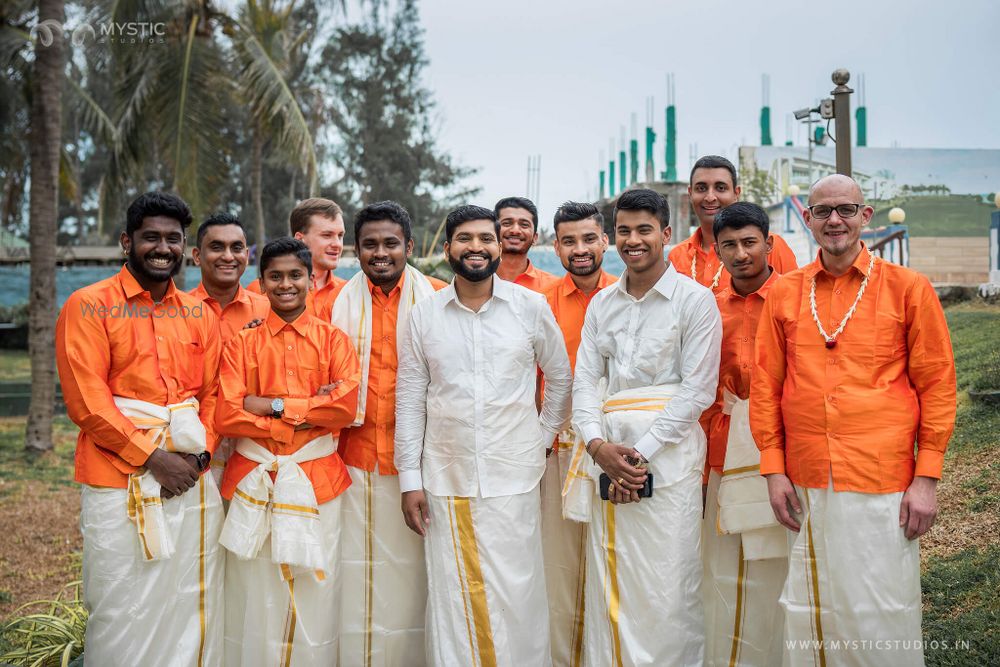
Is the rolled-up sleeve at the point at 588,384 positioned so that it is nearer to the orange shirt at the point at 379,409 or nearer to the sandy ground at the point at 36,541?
the orange shirt at the point at 379,409

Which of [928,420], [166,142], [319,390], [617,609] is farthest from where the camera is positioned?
[166,142]

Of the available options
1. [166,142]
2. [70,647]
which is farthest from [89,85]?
[70,647]

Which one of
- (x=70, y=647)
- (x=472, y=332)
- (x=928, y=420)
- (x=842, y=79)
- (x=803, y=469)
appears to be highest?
(x=842, y=79)

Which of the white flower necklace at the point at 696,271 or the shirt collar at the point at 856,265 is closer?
the shirt collar at the point at 856,265

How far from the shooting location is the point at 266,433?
369 cm

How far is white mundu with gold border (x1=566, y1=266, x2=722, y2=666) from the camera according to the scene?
11.5 ft

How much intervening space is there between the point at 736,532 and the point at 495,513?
113 cm

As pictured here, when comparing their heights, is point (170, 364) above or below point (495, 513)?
above

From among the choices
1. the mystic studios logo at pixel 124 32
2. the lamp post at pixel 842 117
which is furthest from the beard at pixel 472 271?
the mystic studios logo at pixel 124 32

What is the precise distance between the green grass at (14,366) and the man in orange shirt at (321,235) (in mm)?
12375

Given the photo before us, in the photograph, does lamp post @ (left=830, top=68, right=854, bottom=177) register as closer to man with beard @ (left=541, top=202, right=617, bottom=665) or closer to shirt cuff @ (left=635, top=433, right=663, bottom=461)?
man with beard @ (left=541, top=202, right=617, bottom=665)

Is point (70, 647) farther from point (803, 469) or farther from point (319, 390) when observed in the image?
point (803, 469)

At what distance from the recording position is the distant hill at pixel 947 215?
9.18 metres

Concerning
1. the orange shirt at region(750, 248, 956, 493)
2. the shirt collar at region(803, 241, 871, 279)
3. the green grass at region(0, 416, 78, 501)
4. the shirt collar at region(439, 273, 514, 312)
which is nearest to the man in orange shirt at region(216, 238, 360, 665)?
the shirt collar at region(439, 273, 514, 312)
